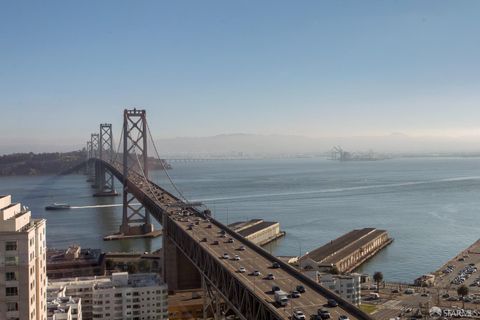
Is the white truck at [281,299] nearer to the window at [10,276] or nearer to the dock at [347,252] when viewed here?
the window at [10,276]

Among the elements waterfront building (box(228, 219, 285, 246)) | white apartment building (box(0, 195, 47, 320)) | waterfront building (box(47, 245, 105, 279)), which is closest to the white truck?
white apartment building (box(0, 195, 47, 320))

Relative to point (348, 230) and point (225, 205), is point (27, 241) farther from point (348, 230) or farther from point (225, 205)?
point (225, 205)

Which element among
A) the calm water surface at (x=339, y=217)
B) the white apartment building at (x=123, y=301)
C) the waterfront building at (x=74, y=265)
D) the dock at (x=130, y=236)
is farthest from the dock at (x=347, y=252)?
the dock at (x=130, y=236)

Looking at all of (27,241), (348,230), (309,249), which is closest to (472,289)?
(309,249)

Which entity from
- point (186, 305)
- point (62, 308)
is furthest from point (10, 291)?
point (186, 305)

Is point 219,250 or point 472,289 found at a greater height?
point 219,250

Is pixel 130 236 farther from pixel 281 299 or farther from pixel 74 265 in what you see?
pixel 281 299
